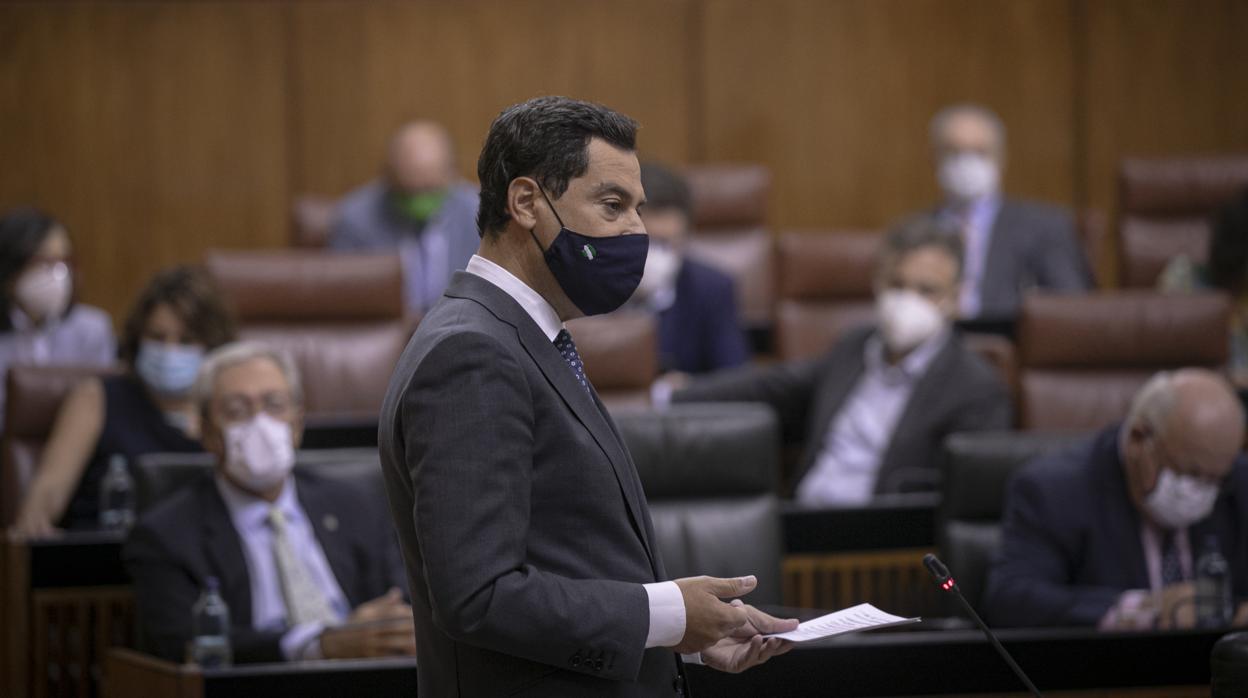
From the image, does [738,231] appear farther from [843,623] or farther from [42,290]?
[843,623]

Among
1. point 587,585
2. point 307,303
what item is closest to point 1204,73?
point 307,303

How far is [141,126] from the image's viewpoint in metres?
7.06

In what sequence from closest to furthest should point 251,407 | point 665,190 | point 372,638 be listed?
point 372,638 → point 251,407 → point 665,190

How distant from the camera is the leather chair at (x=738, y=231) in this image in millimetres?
6512

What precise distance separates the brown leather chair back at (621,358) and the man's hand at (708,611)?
2.56 metres

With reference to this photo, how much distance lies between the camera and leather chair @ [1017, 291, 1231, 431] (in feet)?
14.6

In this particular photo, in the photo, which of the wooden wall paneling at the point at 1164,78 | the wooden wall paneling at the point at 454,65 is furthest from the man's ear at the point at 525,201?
the wooden wall paneling at the point at 1164,78

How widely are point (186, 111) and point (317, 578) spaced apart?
4394mm

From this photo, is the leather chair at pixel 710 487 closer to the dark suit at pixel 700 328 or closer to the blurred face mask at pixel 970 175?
the dark suit at pixel 700 328

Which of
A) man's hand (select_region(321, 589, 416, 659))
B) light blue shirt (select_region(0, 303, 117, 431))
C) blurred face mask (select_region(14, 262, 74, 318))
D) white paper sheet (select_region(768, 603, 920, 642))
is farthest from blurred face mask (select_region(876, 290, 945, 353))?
white paper sheet (select_region(768, 603, 920, 642))

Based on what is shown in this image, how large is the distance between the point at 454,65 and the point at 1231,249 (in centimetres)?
350

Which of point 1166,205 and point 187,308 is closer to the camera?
point 187,308

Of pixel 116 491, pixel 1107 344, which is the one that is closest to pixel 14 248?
pixel 116 491

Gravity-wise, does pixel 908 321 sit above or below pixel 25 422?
above
